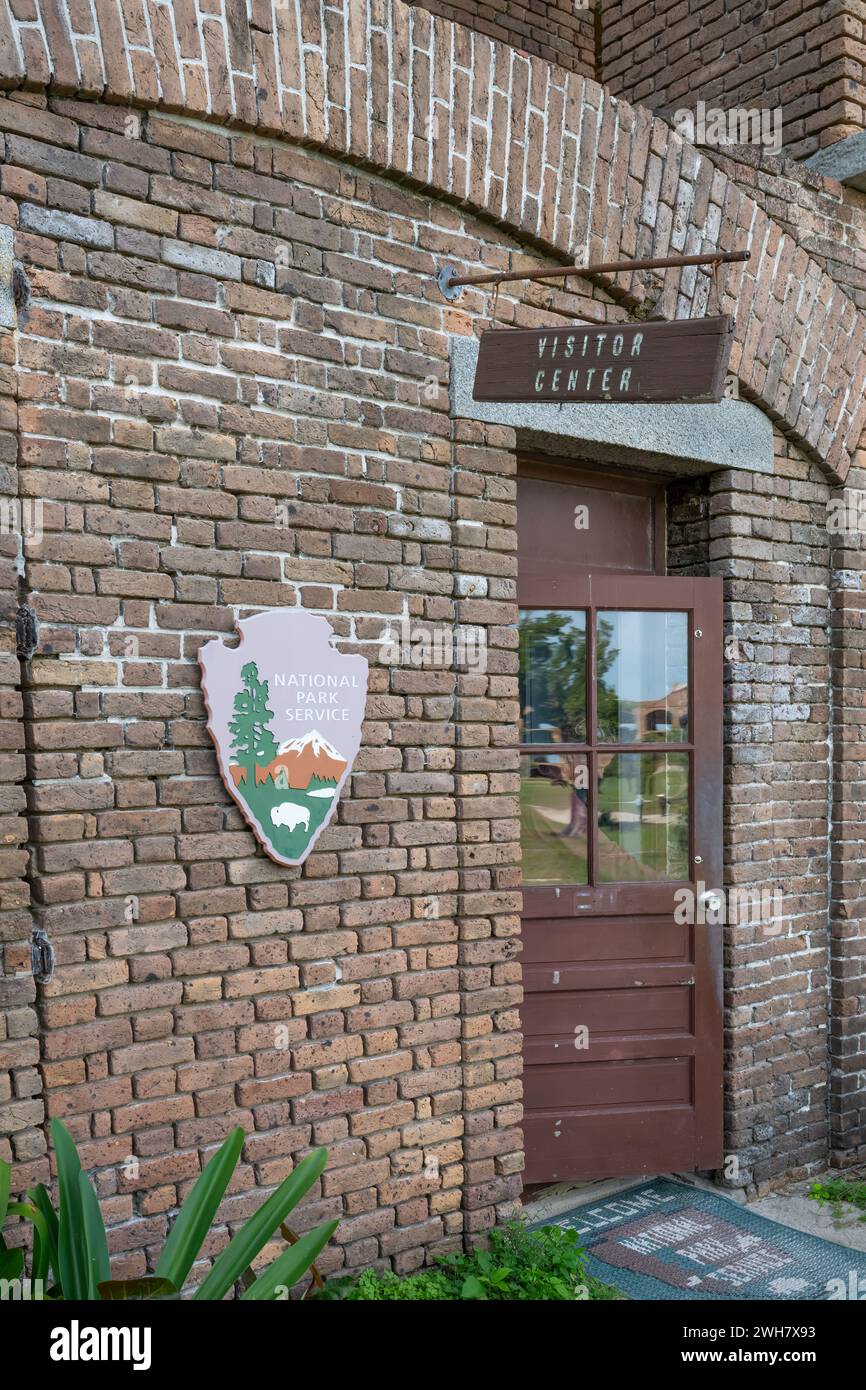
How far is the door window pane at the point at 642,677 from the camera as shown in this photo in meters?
4.22

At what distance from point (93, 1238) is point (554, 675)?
98.7 inches

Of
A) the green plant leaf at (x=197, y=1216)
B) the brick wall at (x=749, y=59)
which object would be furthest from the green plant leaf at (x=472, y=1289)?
the brick wall at (x=749, y=59)

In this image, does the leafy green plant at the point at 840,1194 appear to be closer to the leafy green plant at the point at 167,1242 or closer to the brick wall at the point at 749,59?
the leafy green plant at the point at 167,1242

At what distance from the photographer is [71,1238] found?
2.38 meters

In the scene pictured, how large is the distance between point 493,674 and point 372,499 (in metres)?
0.75

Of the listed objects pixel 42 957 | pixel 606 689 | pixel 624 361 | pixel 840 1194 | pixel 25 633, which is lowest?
pixel 840 1194

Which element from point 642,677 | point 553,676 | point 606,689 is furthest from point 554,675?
point 642,677

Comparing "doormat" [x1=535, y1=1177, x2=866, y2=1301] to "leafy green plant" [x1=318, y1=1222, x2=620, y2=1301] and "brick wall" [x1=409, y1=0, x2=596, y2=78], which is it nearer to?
"leafy green plant" [x1=318, y1=1222, x2=620, y2=1301]

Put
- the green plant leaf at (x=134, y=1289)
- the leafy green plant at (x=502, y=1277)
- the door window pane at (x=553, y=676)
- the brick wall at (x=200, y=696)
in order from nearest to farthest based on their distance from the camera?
the green plant leaf at (x=134, y=1289) < the brick wall at (x=200, y=696) < the leafy green plant at (x=502, y=1277) < the door window pane at (x=553, y=676)

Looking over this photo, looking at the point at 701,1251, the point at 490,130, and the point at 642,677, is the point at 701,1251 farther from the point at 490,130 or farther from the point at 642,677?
the point at 490,130

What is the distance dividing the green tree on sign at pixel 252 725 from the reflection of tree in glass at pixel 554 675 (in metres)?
1.20

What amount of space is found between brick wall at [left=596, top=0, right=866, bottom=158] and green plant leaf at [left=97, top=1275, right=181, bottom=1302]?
499 centimetres

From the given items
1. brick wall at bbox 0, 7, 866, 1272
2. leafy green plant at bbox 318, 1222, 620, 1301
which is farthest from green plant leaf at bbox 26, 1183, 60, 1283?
leafy green plant at bbox 318, 1222, 620, 1301

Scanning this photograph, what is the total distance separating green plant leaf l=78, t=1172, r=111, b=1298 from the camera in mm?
2348
